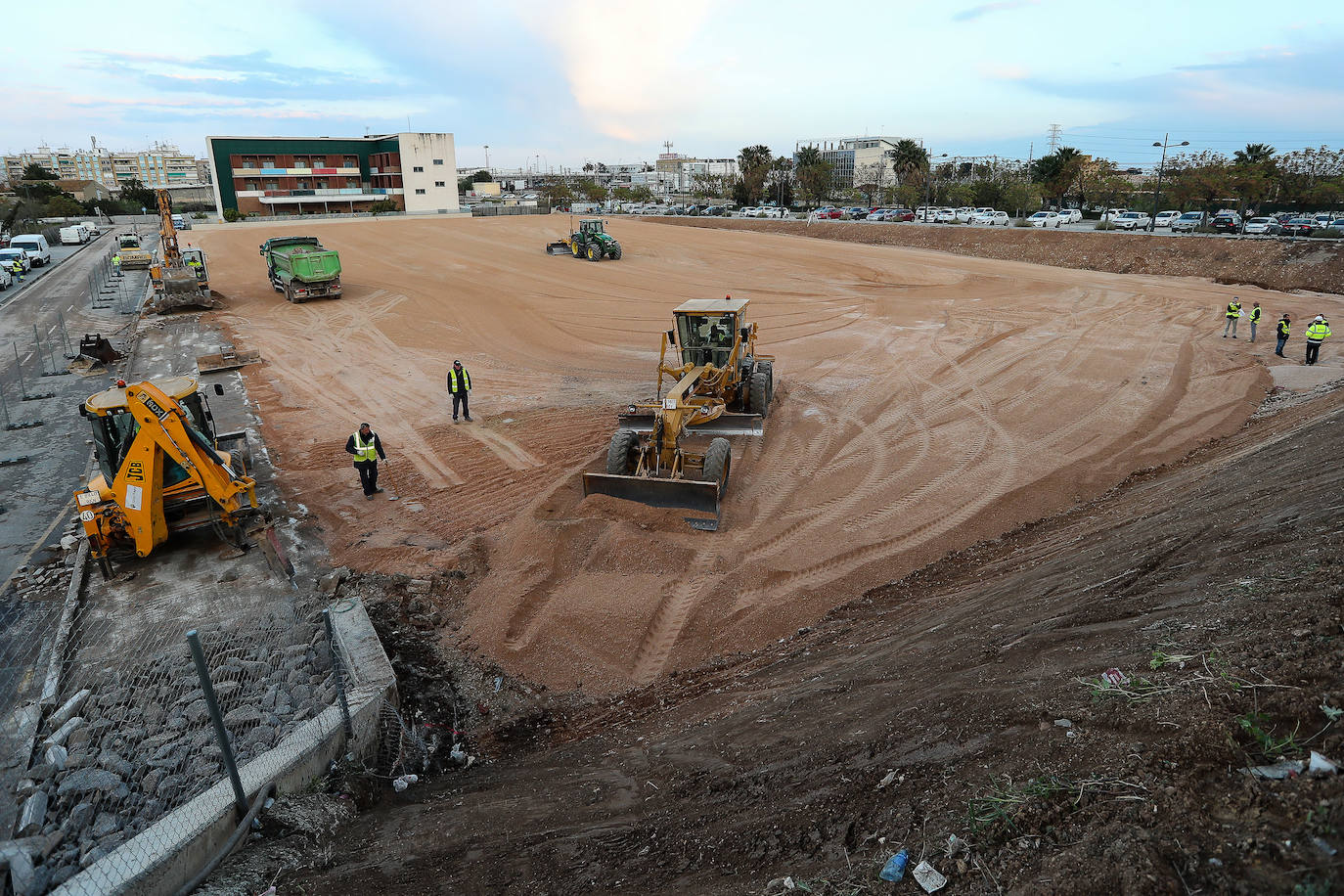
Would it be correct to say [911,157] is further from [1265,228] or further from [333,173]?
[333,173]

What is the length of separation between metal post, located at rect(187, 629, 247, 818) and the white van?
4845 centimetres

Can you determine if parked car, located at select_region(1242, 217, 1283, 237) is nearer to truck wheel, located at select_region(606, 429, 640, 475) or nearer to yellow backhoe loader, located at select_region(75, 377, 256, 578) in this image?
truck wheel, located at select_region(606, 429, 640, 475)

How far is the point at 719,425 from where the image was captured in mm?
14344

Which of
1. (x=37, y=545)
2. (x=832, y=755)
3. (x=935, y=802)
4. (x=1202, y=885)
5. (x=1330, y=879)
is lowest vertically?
(x=37, y=545)

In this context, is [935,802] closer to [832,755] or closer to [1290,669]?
[832,755]

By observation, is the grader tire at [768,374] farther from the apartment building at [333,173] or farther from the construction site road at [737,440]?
the apartment building at [333,173]

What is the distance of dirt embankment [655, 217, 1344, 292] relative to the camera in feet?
99.7

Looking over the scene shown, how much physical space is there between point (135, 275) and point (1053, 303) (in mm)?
42210

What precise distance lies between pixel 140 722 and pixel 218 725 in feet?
7.09

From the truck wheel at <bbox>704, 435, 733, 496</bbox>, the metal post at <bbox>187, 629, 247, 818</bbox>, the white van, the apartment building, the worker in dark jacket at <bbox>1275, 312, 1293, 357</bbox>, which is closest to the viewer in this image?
the metal post at <bbox>187, 629, 247, 818</bbox>

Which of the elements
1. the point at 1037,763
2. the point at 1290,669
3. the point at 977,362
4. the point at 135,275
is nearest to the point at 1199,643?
the point at 1290,669

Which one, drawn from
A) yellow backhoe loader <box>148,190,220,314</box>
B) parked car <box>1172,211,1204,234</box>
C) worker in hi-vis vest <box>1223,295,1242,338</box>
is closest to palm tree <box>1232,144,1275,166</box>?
parked car <box>1172,211,1204,234</box>

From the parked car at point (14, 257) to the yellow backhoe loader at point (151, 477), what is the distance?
34.5m

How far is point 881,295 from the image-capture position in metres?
30.2
